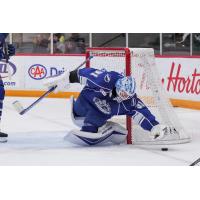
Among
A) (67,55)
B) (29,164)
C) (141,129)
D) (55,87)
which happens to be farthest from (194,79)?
(29,164)

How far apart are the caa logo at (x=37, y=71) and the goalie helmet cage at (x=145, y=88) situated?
13.9ft

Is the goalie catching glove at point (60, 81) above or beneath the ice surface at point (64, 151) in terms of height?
above

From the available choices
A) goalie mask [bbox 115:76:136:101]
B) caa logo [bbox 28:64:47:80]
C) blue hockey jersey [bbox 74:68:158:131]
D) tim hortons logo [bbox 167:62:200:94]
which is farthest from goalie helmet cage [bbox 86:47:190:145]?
caa logo [bbox 28:64:47:80]

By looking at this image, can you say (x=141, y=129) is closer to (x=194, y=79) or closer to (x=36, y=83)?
(x=194, y=79)

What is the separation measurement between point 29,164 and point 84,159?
1.55 ft

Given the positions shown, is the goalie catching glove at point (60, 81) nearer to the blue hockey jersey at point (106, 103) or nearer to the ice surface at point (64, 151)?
the blue hockey jersey at point (106, 103)

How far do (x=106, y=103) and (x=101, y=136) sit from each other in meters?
0.30

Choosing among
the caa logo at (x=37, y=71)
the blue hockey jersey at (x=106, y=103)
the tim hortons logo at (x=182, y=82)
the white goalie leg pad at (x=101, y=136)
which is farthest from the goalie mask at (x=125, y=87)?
the caa logo at (x=37, y=71)

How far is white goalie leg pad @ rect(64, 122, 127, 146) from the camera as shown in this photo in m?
5.91

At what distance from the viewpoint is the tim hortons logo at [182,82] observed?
916 cm

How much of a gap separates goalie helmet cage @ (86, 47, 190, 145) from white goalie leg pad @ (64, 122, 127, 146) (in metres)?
0.12

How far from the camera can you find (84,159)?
536 centimetres

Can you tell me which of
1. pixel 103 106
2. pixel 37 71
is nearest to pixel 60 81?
pixel 103 106

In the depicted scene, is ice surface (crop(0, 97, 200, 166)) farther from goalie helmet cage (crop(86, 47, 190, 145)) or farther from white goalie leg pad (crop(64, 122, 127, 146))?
goalie helmet cage (crop(86, 47, 190, 145))
